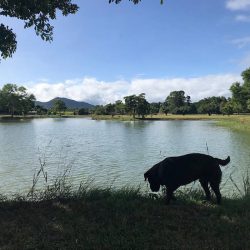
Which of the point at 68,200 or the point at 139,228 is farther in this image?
the point at 68,200

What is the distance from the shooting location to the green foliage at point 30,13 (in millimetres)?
8805

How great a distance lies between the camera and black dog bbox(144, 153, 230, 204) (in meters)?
8.17

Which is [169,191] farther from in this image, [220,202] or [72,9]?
[72,9]

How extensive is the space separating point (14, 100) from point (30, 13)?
14363 centimetres

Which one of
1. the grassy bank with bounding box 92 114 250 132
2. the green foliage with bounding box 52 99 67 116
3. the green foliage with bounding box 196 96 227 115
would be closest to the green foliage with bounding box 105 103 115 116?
the grassy bank with bounding box 92 114 250 132

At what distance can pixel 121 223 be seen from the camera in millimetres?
6656

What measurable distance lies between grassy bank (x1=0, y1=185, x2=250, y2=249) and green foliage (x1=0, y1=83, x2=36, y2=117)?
476 feet

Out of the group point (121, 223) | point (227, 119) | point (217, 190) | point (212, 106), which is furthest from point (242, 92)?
point (121, 223)

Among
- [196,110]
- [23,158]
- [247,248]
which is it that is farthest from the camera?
[196,110]

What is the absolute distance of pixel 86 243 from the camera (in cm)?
582

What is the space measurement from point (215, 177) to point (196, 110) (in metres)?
169

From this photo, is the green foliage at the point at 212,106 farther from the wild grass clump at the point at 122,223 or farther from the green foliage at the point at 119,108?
the wild grass clump at the point at 122,223

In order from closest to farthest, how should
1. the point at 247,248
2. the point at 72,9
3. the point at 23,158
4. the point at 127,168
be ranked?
the point at 247,248, the point at 72,9, the point at 127,168, the point at 23,158

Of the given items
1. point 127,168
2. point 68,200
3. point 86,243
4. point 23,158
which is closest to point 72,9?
point 68,200
